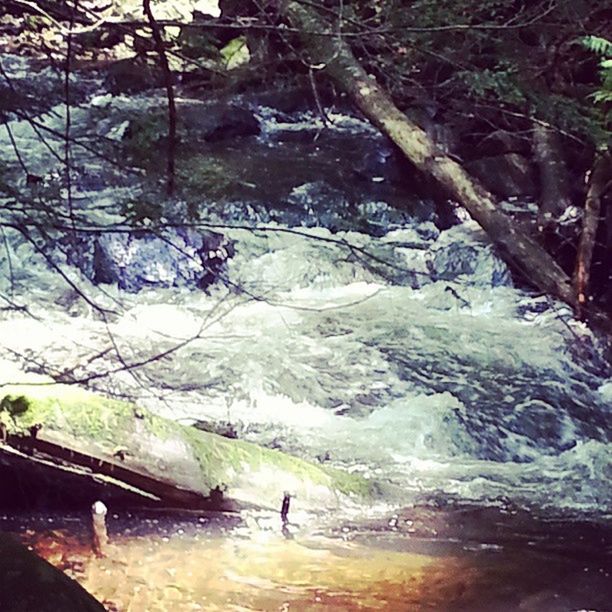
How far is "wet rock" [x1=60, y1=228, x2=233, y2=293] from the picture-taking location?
8.03 meters

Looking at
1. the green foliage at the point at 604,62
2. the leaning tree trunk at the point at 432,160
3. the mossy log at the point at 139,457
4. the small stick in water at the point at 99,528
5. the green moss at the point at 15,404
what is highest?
the green foliage at the point at 604,62

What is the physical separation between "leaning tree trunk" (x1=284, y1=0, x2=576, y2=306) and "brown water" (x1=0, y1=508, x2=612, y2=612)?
1.62 meters

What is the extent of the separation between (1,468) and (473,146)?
810 centimetres

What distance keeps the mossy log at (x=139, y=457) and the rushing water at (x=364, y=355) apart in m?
0.26

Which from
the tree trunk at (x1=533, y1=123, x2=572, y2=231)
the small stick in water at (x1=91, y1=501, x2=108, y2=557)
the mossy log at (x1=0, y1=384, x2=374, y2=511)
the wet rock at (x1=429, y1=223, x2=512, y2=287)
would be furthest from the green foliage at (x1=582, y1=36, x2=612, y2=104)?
the small stick in water at (x1=91, y1=501, x2=108, y2=557)

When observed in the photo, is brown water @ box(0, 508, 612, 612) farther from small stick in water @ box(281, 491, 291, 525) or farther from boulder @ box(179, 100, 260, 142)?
boulder @ box(179, 100, 260, 142)

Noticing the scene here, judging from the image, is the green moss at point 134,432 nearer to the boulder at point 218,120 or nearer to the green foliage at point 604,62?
the green foliage at point 604,62

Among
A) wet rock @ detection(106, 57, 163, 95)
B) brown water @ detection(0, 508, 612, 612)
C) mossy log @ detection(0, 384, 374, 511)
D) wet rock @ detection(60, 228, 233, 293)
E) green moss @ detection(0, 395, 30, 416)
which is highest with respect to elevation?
wet rock @ detection(106, 57, 163, 95)

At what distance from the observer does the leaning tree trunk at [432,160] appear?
5.62m

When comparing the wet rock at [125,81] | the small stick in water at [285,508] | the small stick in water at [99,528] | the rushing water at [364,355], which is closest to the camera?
the small stick in water at [99,528]

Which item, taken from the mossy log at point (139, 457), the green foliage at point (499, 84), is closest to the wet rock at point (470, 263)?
the green foliage at point (499, 84)

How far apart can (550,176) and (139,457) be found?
5.96 m

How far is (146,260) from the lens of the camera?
8.16 meters

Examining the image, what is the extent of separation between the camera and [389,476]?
4871 mm
